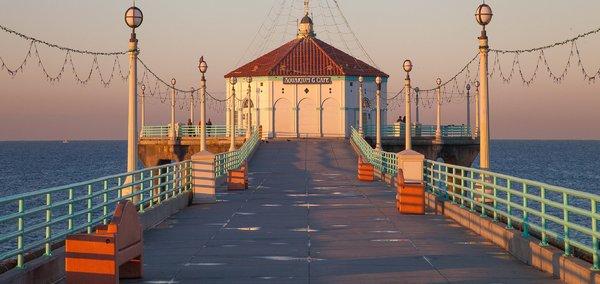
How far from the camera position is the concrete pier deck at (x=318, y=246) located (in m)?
13.4

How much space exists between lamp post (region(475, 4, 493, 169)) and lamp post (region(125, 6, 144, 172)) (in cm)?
812

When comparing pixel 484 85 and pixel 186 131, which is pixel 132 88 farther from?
pixel 186 131

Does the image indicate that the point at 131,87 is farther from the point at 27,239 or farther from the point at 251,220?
the point at 27,239

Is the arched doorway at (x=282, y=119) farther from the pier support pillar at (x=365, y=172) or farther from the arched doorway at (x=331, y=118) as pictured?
the pier support pillar at (x=365, y=172)

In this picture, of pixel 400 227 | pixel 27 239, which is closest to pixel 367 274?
pixel 400 227

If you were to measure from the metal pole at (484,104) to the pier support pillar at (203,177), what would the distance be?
29.5 ft

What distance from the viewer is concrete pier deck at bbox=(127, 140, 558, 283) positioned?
13.4m

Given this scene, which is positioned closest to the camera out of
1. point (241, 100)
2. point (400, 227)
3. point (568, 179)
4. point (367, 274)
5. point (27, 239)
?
point (367, 274)

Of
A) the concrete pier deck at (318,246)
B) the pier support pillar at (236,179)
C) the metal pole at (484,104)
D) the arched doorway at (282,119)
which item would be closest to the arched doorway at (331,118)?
the arched doorway at (282,119)

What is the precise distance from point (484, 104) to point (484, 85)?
26.8 inches

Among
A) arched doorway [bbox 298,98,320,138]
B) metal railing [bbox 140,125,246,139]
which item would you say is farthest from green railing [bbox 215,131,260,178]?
arched doorway [bbox 298,98,320,138]

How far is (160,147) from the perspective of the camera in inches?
3113

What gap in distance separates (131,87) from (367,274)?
32.7 ft

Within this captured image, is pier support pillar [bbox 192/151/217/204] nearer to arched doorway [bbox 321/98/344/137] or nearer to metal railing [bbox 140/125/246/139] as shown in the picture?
metal railing [bbox 140/125/246/139]
